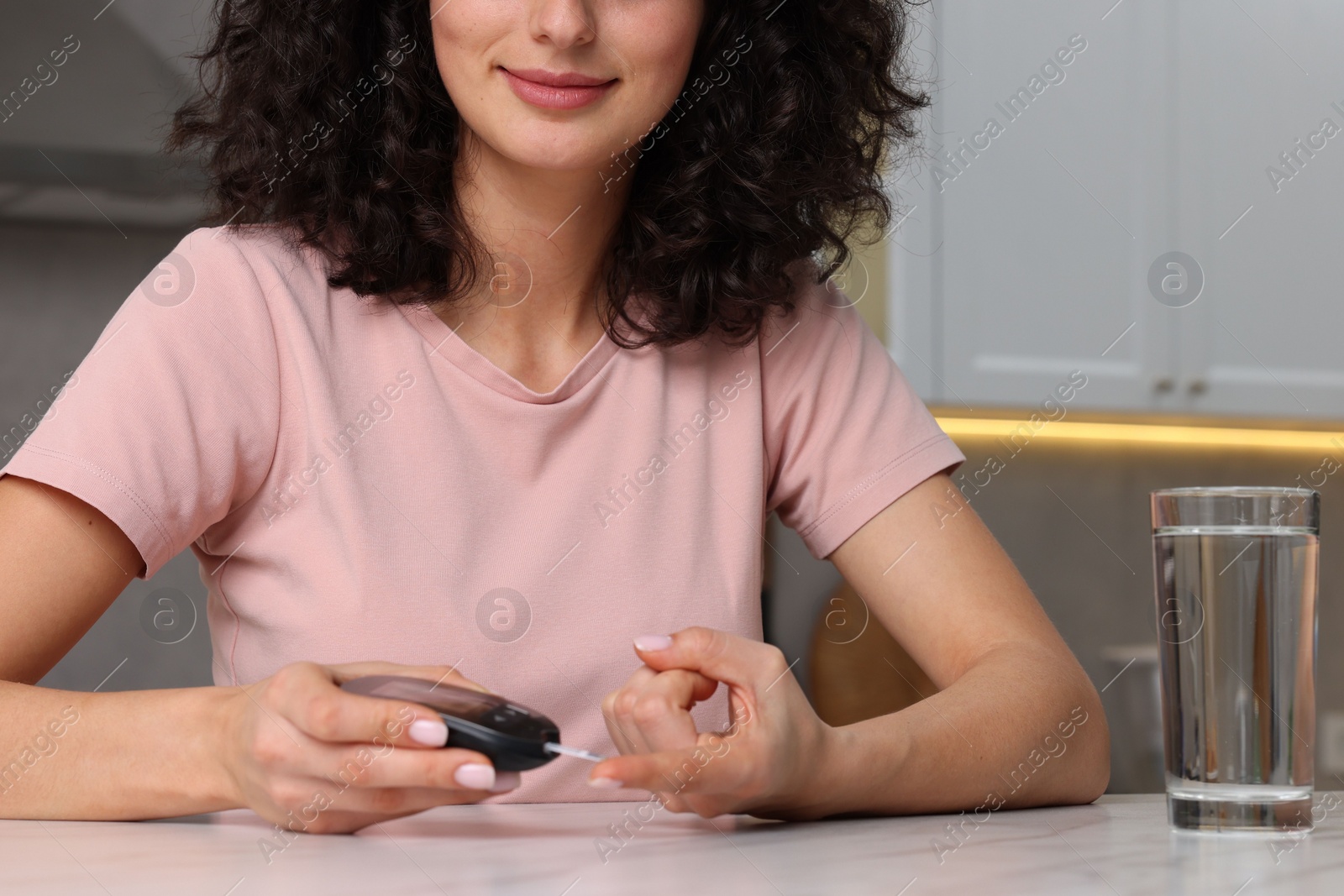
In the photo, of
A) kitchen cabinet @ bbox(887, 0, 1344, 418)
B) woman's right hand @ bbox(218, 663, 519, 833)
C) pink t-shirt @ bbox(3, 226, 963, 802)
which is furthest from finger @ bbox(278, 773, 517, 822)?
kitchen cabinet @ bbox(887, 0, 1344, 418)

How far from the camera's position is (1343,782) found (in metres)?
2.33

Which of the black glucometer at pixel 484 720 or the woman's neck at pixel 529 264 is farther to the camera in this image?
the woman's neck at pixel 529 264

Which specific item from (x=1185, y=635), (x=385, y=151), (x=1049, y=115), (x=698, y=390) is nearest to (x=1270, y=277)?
(x=1049, y=115)

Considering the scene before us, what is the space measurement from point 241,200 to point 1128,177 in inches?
67.8

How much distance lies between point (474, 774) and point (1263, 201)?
222cm

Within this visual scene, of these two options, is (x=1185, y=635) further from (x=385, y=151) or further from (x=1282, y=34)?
(x=1282, y=34)

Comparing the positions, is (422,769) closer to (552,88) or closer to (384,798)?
(384,798)

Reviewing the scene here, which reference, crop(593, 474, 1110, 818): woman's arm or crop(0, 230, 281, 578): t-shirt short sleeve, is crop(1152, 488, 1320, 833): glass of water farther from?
crop(0, 230, 281, 578): t-shirt short sleeve

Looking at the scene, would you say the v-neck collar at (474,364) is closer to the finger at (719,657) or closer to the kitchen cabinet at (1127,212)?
the finger at (719,657)

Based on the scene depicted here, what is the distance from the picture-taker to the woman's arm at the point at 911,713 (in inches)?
22.8

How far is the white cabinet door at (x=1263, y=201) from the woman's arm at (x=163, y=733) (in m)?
2.01

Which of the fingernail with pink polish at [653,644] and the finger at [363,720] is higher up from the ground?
the fingernail with pink polish at [653,644]

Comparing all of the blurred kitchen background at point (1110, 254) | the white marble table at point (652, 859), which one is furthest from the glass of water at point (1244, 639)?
the blurred kitchen background at point (1110, 254)

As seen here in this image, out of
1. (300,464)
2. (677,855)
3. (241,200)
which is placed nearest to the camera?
(677,855)
